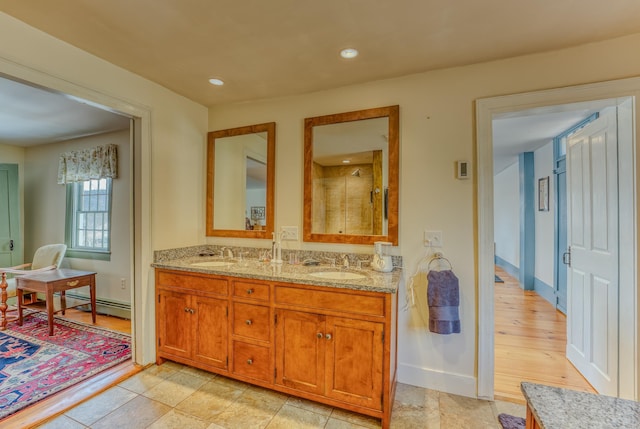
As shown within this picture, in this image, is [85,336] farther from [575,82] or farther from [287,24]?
[575,82]

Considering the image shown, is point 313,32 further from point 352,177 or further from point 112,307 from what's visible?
point 112,307

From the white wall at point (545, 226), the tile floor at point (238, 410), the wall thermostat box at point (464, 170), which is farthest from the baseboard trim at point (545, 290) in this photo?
the wall thermostat box at point (464, 170)

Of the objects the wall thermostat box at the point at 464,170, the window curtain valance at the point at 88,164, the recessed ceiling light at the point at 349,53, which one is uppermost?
the recessed ceiling light at the point at 349,53

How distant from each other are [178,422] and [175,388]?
0.41m

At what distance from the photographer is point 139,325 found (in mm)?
2428

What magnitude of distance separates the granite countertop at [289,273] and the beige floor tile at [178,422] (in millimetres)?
908

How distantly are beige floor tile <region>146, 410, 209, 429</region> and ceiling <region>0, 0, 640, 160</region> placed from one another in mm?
2391

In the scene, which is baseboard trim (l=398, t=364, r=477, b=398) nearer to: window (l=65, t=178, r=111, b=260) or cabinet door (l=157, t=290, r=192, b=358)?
cabinet door (l=157, t=290, r=192, b=358)

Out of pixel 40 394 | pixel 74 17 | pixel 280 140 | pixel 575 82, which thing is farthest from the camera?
pixel 280 140

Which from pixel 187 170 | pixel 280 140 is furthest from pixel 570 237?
pixel 187 170

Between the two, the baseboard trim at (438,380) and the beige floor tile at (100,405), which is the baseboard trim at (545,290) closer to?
the baseboard trim at (438,380)

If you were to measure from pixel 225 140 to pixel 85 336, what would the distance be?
8.35ft

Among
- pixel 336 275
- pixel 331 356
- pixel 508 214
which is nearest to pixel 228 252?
pixel 336 275

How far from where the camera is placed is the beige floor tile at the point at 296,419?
1754 millimetres
